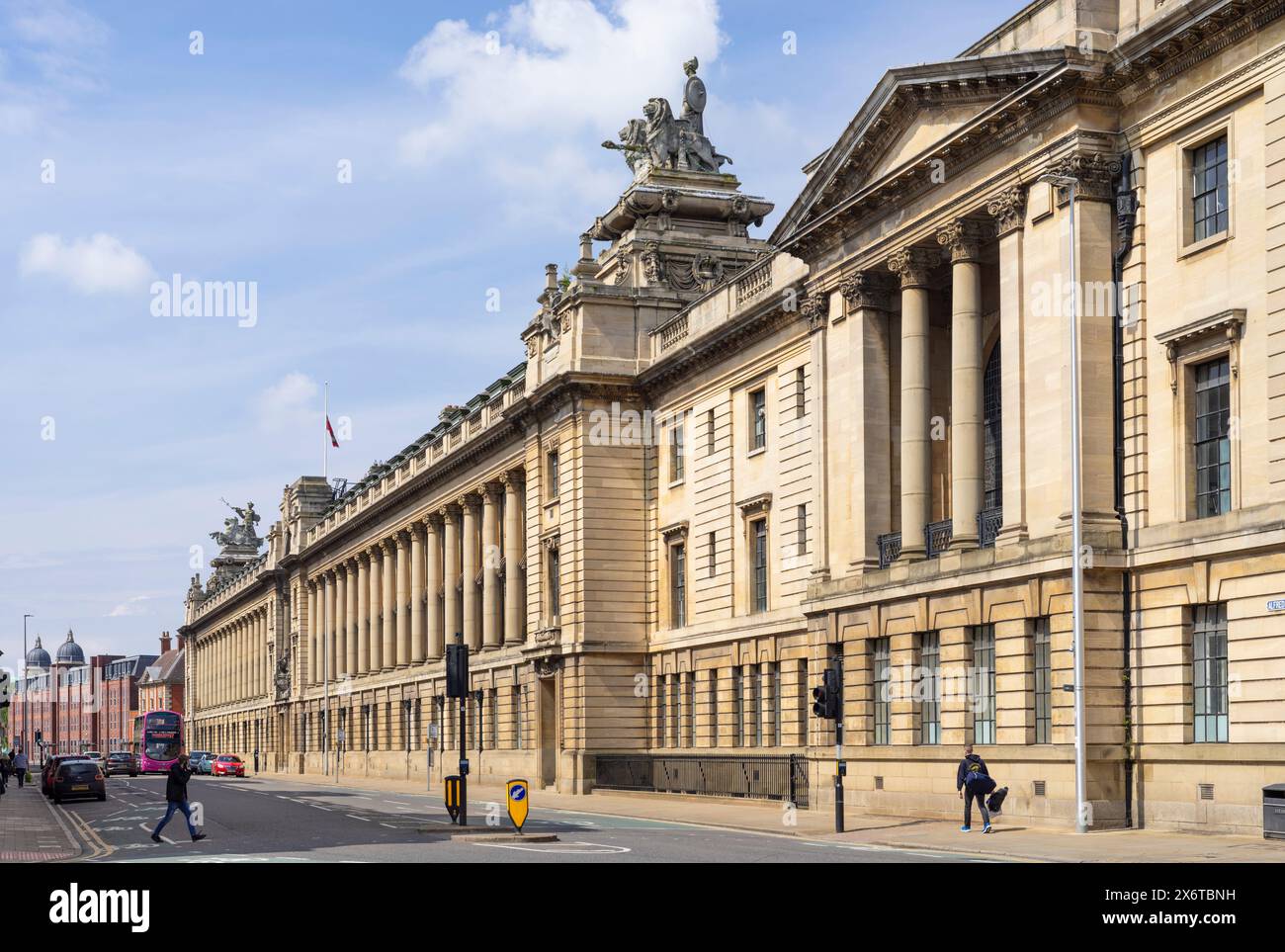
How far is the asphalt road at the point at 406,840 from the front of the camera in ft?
93.3

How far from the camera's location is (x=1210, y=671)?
33594 mm

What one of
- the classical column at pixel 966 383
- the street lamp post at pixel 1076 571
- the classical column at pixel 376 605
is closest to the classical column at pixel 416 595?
the classical column at pixel 376 605

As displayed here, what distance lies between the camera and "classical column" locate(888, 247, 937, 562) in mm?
43219

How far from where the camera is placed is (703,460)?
199 feet

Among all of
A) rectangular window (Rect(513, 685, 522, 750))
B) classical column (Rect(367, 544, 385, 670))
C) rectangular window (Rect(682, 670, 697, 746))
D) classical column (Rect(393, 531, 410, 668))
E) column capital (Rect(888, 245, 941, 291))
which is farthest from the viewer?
classical column (Rect(367, 544, 385, 670))

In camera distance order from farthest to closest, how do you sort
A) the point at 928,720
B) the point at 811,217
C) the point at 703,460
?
the point at 703,460 < the point at 811,217 < the point at 928,720

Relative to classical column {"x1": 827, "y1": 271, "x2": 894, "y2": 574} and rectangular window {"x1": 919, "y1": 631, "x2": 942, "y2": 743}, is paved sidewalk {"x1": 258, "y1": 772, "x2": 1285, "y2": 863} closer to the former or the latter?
rectangular window {"x1": 919, "y1": 631, "x2": 942, "y2": 743}

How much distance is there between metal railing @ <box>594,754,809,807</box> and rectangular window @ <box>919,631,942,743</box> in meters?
5.48

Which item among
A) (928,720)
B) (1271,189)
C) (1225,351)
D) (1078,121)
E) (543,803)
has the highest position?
(1078,121)

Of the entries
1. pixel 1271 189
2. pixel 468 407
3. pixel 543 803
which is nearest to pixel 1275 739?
pixel 1271 189

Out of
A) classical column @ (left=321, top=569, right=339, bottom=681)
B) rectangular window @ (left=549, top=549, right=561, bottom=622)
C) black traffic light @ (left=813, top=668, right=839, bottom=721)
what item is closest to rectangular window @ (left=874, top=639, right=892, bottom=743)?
black traffic light @ (left=813, top=668, right=839, bottom=721)

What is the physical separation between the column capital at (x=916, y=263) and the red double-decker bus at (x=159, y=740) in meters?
89.2
